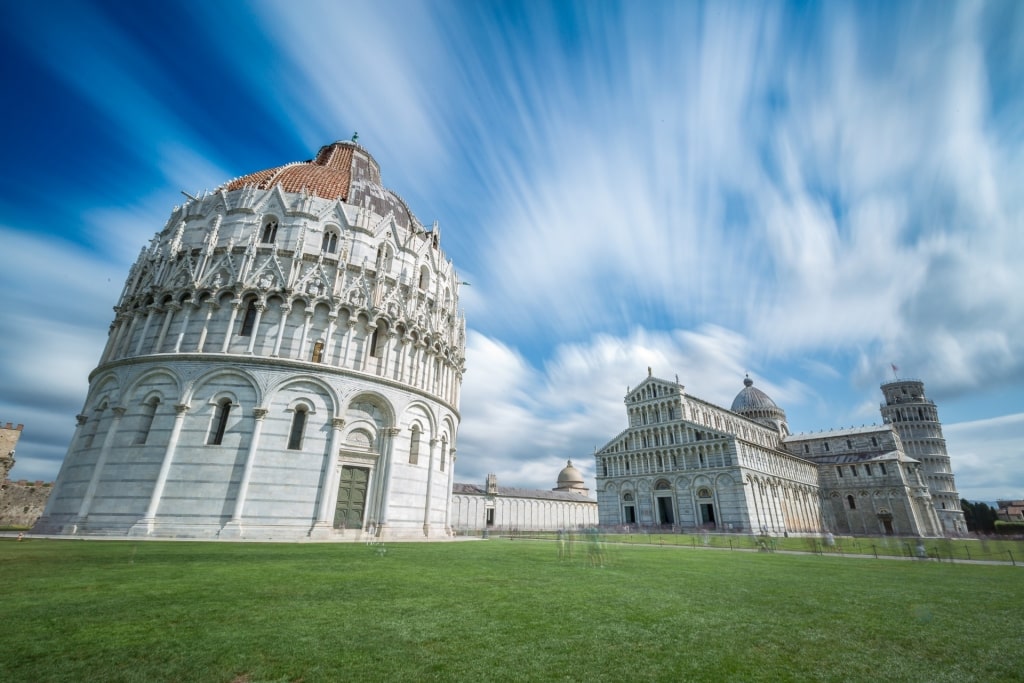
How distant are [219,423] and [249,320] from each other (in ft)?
18.2

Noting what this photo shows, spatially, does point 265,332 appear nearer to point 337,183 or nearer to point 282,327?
point 282,327

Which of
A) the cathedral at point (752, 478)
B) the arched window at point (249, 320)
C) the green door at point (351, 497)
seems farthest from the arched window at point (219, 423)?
the cathedral at point (752, 478)

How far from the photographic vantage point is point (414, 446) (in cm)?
2633

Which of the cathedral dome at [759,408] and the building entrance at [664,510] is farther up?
the cathedral dome at [759,408]

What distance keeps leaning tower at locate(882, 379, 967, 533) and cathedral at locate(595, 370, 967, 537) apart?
1.13 feet

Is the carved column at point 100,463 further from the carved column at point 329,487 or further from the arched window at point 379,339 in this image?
the arched window at point 379,339

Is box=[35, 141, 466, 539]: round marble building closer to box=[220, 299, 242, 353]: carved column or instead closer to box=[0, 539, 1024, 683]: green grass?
box=[220, 299, 242, 353]: carved column

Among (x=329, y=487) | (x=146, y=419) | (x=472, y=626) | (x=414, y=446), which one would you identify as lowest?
(x=472, y=626)

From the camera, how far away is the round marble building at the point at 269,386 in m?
20.4

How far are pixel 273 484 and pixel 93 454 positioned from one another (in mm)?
9374

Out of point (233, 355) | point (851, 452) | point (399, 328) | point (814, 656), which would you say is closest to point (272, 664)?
point (814, 656)

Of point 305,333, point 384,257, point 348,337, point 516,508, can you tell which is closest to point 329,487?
point 348,337

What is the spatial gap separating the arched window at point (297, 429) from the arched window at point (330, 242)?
380 inches

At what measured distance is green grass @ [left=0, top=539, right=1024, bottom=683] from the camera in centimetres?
439
